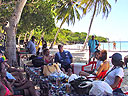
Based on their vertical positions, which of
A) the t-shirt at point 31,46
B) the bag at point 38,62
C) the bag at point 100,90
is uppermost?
the t-shirt at point 31,46

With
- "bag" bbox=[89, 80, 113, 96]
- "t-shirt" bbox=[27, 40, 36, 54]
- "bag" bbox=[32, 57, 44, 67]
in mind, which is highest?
"t-shirt" bbox=[27, 40, 36, 54]

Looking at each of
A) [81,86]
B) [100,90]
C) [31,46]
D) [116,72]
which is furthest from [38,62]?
[31,46]

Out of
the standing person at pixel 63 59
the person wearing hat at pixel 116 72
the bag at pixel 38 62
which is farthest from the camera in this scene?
the standing person at pixel 63 59

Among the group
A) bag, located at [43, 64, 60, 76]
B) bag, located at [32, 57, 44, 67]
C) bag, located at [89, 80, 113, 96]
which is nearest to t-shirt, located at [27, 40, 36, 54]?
bag, located at [32, 57, 44, 67]

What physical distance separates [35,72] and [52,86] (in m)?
1.44

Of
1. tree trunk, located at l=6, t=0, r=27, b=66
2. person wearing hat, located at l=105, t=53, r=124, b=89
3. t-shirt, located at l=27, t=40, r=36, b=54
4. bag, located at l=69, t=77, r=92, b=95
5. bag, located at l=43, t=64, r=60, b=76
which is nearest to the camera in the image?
bag, located at l=69, t=77, r=92, b=95

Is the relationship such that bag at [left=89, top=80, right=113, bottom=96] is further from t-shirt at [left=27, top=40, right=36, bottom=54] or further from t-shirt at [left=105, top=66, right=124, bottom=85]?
t-shirt at [left=27, top=40, right=36, bottom=54]

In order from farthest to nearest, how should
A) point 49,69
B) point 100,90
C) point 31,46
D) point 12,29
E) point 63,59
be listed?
point 31,46
point 12,29
point 63,59
point 49,69
point 100,90

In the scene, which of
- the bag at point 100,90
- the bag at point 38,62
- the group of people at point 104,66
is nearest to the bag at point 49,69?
the group of people at point 104,66

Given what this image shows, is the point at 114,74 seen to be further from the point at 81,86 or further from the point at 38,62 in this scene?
the point at 38,62

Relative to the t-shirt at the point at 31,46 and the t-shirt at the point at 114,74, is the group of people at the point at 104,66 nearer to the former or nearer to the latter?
the t-shirt at the point at 114,74

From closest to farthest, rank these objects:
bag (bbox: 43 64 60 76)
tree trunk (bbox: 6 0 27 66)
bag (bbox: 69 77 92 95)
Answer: bag (bbox: 69 77 92 95) < bag (bbox: 43 64 60 76) < tree trunk (bbox: 6 0 27 66)

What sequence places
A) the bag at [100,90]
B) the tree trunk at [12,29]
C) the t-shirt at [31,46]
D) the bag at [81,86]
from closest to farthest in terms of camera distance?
the bag at [100,90] < the bag at [81,86] < the tree trunk at [12,29] < the t-shirt at [31,46]

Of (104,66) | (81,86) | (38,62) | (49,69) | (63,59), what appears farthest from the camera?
(63,59)
